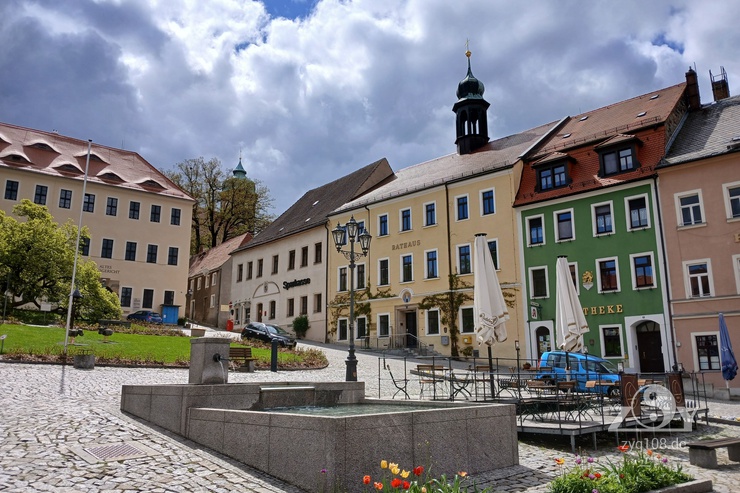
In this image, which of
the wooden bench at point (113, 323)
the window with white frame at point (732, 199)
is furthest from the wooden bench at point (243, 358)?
the window with white frame at point (732, 199)

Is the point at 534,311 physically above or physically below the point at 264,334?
above

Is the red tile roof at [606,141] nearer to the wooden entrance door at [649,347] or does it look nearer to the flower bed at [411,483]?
the wooden entrance door at [649,347]

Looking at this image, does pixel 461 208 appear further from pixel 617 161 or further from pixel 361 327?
pixel 361 327

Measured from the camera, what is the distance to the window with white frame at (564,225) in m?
30.0

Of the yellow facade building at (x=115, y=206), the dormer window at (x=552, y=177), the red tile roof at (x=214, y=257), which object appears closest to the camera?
the dormer window at (x=552, y=177)

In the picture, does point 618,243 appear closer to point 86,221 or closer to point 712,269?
point 712,269

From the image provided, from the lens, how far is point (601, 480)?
7.03 m

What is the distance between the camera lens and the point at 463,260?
34125 mm

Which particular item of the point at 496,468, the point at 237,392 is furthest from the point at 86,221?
the point at 496,468

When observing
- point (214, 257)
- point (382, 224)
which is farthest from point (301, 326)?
point (214, 257)

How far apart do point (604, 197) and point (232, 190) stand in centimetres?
4091

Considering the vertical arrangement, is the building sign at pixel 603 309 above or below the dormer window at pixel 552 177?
below

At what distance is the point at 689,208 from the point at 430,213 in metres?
14.7

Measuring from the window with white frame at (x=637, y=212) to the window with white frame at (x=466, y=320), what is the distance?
9.50 meters
